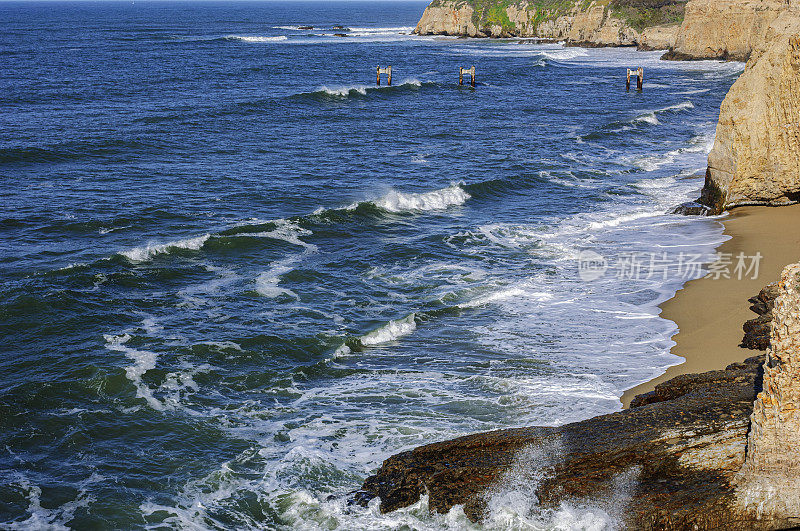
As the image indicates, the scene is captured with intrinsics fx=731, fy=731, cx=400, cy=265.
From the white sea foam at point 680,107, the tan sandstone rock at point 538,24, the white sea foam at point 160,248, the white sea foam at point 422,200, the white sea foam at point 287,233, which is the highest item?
the tan sandstone rock at point 538,24

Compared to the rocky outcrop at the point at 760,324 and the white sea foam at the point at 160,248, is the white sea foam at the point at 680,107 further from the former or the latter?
the white sea foam at the point at 160,248

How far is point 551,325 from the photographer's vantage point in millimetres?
15539

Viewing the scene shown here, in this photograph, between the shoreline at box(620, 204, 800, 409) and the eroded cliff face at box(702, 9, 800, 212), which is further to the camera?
the eroded cliff face at box(702, 9, 800, 212)

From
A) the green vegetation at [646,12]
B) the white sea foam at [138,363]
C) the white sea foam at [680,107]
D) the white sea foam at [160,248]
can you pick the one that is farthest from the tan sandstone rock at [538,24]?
the white sea foam at [138,363]

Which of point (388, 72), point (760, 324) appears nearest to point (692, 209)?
point (760, 324)

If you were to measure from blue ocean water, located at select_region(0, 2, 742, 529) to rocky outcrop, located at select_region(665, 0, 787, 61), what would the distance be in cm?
2503

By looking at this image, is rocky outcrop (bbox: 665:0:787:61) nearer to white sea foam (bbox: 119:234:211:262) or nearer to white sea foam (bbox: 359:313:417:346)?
white sea foam (bbox: 119:234:211:262)

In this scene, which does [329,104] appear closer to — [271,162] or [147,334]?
[271,162]

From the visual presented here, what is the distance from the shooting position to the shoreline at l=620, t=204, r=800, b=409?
12.8 meters

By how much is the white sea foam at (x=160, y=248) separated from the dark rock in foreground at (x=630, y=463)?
12230 mm

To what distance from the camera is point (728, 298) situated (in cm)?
1552

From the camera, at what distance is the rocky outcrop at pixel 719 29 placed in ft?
200

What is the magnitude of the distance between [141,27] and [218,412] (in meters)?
111

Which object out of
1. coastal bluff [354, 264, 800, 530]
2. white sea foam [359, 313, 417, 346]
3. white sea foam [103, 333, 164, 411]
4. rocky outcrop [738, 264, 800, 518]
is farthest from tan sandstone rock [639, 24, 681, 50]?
rocky outcrop [738, 264, 800, 518]
